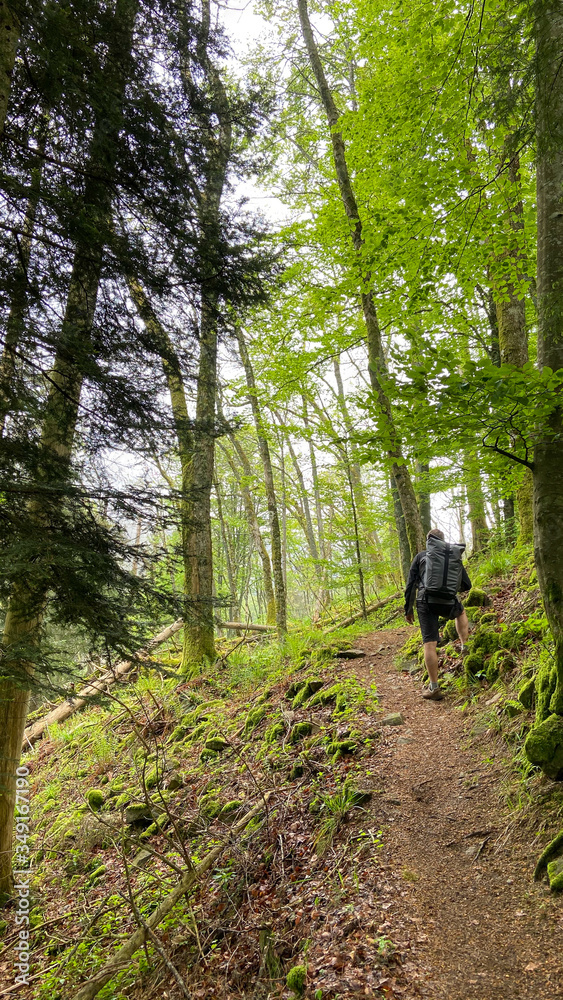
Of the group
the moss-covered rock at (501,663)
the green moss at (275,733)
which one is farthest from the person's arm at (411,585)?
the green moss at (275,733)

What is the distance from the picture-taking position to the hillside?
2.56m

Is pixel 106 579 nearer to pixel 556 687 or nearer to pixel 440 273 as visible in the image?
pixel 556 687

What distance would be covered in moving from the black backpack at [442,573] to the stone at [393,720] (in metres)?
1.37

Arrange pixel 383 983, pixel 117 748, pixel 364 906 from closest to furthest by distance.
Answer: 1. pixel 383 983
2. pixel 364 906
3. pixel 117 748

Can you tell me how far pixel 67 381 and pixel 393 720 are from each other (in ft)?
15.6

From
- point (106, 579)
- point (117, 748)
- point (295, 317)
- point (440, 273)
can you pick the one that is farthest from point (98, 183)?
point (117, 748)

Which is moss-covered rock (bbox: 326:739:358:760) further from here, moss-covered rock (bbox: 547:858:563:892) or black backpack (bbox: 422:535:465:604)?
moss-covered rock (bbox: 547:858:563:892)

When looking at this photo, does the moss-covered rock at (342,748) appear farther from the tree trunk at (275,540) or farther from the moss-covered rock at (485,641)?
the tree trunk at (275,540)

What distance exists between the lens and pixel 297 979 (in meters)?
2.62

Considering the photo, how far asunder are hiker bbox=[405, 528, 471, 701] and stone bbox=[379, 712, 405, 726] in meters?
0.55

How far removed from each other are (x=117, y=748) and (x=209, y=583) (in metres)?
3.30

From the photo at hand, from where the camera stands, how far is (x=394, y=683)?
6.07m

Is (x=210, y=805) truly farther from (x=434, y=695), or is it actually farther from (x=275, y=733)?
(x=434, y=695)

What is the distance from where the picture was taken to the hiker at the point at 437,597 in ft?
17.4
